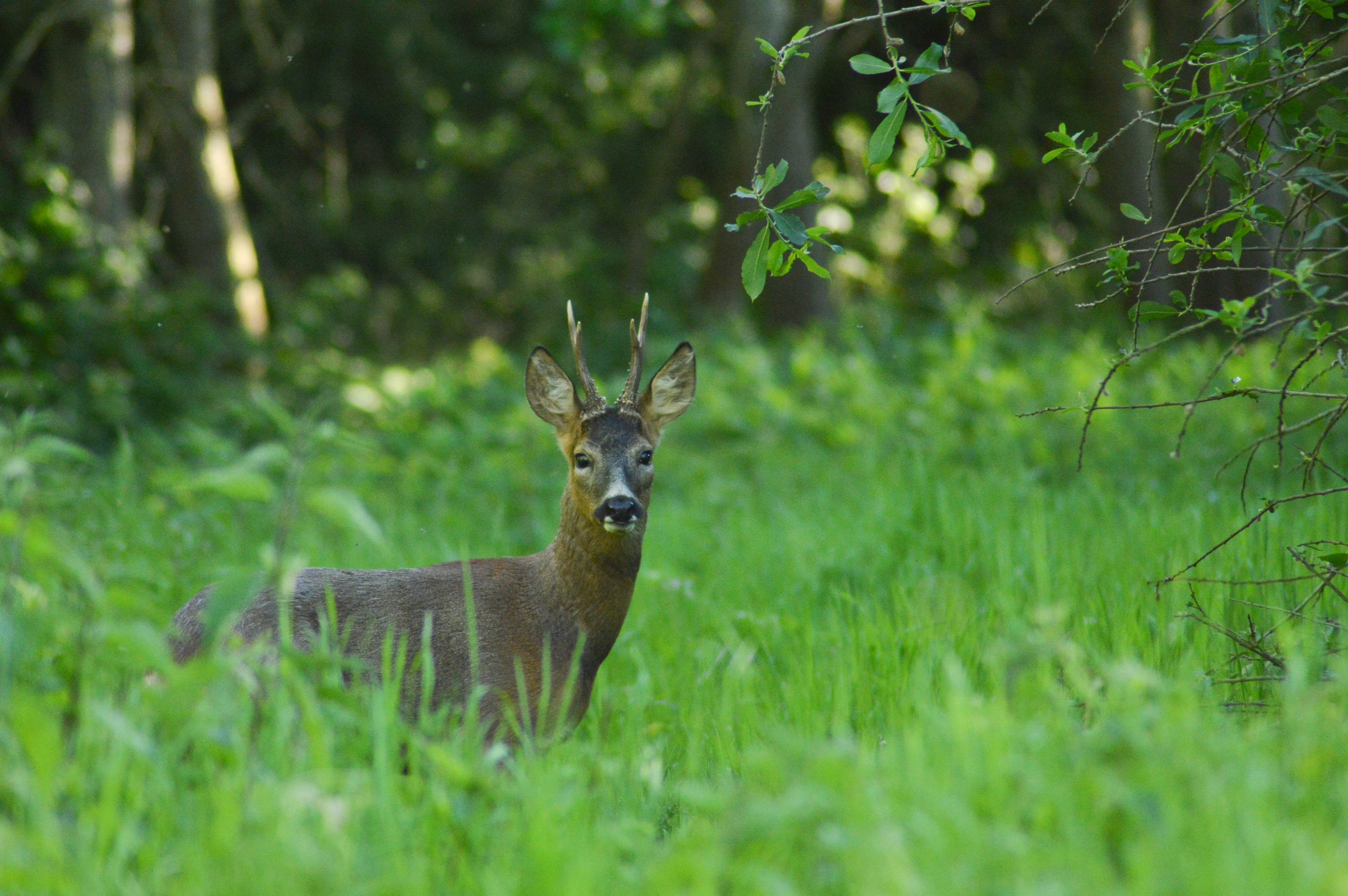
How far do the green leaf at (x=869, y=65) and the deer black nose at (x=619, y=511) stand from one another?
5.02 feet

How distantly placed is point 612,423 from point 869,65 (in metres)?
1.65

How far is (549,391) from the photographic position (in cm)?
475

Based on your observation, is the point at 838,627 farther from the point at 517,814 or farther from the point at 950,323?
the point at 950,323

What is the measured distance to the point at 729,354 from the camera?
11.0m

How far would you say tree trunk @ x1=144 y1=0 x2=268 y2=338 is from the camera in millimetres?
12648

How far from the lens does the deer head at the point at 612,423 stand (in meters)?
4.27

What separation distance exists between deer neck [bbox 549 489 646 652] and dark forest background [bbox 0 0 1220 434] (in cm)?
197

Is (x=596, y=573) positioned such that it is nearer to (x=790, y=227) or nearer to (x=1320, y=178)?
(x=790, y=227)

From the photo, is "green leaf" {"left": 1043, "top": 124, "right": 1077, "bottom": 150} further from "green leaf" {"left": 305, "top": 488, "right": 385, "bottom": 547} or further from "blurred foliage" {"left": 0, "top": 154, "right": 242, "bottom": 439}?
"blurred foliage" {"left": 0, "top": 154, "right": 242, "bottom": 439}

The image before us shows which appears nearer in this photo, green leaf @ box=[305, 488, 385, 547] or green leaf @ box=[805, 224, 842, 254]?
green leaf @ box=[305, 488, 385, 547]

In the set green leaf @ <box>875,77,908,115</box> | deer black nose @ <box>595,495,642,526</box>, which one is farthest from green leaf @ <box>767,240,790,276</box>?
deer black nose @ <box>595,495,642,526</box>

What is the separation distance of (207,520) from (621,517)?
11.0 feet

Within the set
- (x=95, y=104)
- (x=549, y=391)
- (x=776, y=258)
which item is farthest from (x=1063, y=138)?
(x=95, y=104)

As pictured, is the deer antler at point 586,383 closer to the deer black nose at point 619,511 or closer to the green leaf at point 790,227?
the deer black nose at point 619,511
